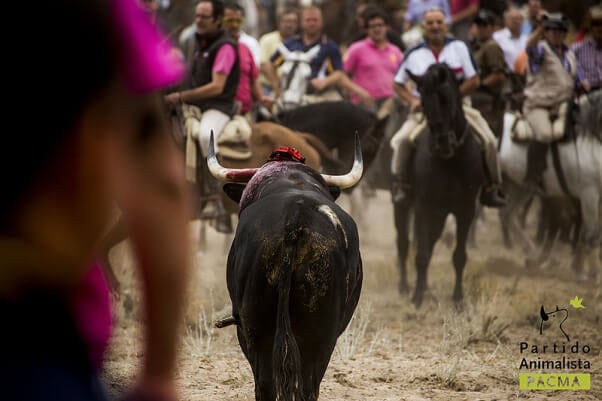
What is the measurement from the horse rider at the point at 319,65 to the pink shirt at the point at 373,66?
198mm

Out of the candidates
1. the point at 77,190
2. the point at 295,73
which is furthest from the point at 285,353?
the point at 295,73

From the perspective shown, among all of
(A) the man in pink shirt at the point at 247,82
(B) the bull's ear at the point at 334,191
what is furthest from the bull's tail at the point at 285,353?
(A) the man in pink shirt at the point at 247,82

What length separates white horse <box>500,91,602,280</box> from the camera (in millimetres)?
12461

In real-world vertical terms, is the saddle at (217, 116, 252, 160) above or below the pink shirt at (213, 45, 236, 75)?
below

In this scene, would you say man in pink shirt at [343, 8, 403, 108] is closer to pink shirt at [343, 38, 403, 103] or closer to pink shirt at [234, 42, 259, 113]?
pink shirt at [343, 38, 403, 103]

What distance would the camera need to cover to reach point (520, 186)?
538 inches

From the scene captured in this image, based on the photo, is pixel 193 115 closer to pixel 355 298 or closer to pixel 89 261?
pixel 355 298

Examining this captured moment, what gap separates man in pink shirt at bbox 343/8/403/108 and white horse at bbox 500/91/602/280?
211 centimetres

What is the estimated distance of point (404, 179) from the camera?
458 inches

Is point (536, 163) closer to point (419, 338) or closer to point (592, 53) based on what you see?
point (592, 53)

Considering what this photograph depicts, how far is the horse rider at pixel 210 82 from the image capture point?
35.3 feet

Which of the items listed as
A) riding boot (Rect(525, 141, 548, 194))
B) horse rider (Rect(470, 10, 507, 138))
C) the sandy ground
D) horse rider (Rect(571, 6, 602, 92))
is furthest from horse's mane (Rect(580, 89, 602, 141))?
the sandy ground

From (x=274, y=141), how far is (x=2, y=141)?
31.6 feet

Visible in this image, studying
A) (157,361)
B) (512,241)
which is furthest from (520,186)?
(157,361)
